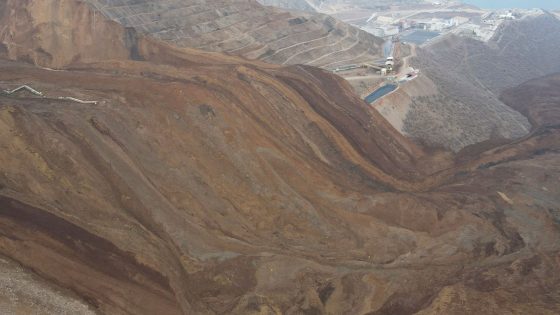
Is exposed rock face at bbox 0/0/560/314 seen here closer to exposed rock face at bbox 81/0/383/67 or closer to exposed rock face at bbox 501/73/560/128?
exposed rock face at bbox 81/0/383/67

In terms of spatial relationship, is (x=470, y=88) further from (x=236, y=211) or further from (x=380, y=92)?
(x=236, y=211)

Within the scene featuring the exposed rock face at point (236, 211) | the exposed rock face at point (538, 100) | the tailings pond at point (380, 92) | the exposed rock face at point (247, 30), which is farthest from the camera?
the exposed rock face at point (538, 100)

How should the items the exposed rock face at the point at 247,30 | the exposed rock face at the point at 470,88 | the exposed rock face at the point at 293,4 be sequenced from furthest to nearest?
the exposed rock face at the point at 293,4 → the exposed rock face at the point at 247,30 → the exposed rock face at the point at 470,88

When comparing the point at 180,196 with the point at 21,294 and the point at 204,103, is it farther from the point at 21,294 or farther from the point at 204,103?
the point at 21,294

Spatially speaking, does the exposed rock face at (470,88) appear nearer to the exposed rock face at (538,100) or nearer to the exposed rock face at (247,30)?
the exposed rock face at (538,100)

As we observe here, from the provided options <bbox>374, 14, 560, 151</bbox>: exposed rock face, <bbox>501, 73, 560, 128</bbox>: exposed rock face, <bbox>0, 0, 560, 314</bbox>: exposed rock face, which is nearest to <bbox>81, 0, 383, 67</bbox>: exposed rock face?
<bbox>374, 14, 560, 151</bbox>: exposed rock face

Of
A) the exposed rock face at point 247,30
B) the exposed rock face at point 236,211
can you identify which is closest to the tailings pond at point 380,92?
the exposed rock face at point 236,211
